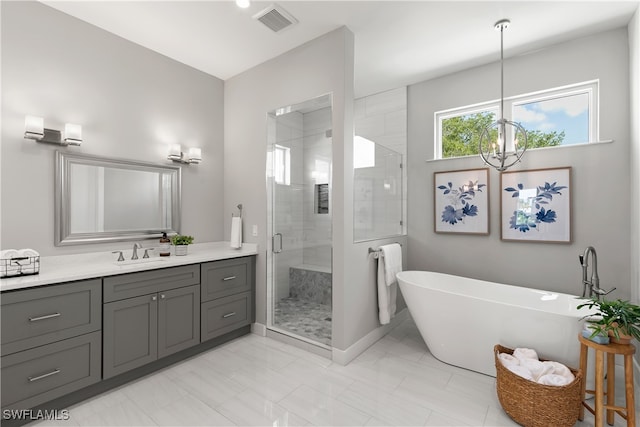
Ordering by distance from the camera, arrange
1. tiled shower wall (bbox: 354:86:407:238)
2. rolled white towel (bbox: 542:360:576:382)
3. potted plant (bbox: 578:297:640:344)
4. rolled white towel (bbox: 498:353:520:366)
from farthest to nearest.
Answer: tiled shower wall (bbox: 354:86:407:238)
rolled white towel (bbox: 498:353:520:366)
rolled white towel (bbox: 542:360:576:382)
potted plant (bbox: 578:297:640:344)

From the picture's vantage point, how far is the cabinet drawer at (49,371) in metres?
1.64

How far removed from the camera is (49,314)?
1.78 m

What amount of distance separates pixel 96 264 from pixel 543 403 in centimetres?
323

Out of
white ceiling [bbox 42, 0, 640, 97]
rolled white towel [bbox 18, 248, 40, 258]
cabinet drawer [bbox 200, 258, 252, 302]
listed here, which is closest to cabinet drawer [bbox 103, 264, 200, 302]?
cabinet drawer [bbox 200, 258, 252, 302]

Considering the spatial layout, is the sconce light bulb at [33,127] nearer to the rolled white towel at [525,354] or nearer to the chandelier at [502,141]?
the chandelier at [502,141]

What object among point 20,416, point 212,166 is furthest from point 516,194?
point 20,416

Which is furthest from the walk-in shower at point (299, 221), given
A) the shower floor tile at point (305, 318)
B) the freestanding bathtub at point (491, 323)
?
the freestanding bathtub at point (491, 323)

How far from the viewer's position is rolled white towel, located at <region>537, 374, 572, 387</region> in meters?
1.73

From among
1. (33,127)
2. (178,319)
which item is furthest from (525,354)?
(33,127)

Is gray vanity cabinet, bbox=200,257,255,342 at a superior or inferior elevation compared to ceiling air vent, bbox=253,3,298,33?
inferior

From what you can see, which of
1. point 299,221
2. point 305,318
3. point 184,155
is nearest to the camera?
point 184,155

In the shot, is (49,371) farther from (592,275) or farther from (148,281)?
(592,275)

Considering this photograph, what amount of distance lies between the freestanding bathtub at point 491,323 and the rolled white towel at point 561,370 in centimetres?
15

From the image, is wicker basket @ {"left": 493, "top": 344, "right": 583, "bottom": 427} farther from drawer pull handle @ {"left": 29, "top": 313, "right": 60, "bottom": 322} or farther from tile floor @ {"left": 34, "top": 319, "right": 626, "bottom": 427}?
drawer pull handle @ {"left": 29, "top": 313, "right": 60, "bottom": 322}
